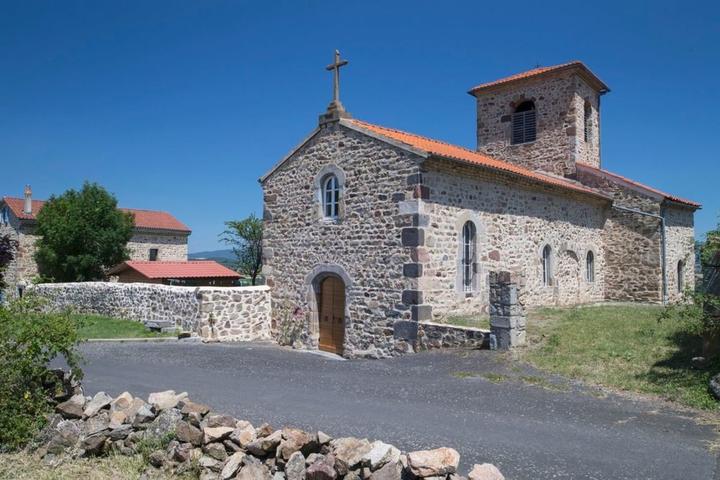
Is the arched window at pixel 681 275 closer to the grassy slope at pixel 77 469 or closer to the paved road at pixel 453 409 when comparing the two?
the paved road at pixel 453 409

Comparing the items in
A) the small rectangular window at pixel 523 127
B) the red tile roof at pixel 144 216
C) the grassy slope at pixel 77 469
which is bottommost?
the grassy slope at pixel 77 469

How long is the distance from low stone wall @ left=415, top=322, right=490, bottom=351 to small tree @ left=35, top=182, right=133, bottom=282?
76.5 feet

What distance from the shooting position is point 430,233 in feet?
39.9

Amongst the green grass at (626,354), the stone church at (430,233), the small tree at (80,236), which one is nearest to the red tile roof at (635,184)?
the stone church at (430,233)

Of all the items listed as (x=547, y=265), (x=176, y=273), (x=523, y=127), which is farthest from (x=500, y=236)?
(x=176, y=273)

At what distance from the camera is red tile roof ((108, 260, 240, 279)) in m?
22.6

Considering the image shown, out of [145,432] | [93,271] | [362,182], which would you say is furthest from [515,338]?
[93,271]

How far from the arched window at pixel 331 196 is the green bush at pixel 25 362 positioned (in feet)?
27.5

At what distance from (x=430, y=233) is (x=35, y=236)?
2931 centimetres

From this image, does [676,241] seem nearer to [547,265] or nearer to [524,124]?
[547,265]

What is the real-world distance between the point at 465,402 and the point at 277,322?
921cm

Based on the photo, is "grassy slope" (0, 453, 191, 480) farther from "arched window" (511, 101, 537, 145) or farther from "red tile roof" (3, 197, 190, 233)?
"red tile roof" (3, 197, 190, 233)

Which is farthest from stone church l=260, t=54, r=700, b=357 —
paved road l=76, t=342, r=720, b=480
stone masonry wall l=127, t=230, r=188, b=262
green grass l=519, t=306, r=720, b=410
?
stone masonry wall l=127, t=230, r=188, b=262

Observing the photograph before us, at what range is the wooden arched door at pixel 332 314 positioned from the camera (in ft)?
45.1
